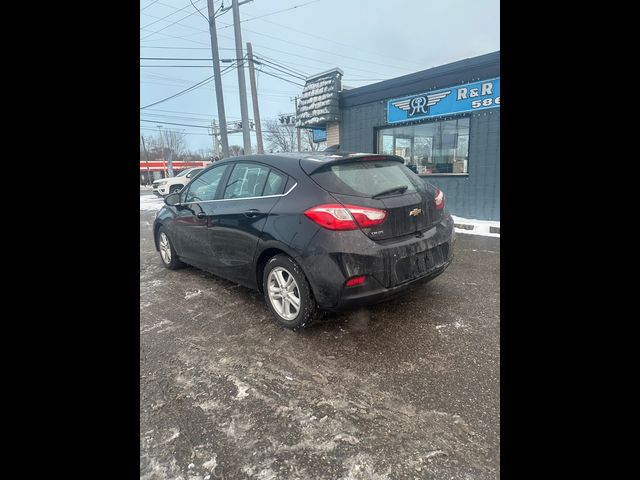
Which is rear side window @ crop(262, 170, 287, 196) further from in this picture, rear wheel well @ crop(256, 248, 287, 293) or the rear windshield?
rear wheel well @ crop(256, 248, 287, 293)

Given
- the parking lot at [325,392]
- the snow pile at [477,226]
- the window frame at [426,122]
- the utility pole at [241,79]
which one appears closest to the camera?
the parking lot at [325,392]

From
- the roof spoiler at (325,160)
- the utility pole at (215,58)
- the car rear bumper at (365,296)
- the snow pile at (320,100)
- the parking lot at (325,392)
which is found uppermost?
the utility pole at (215,58)

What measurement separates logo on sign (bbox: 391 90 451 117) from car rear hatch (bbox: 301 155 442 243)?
6.41 metres

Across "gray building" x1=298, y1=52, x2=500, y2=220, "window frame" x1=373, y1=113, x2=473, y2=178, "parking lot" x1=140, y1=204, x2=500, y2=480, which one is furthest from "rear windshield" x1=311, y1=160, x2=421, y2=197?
"window frame" x1=373, y1=113, x2=473, y2=178

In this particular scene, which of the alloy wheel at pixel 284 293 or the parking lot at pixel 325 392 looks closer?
Result: the parking lot at pixel 325 392

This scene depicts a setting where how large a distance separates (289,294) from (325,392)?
1.00 meters

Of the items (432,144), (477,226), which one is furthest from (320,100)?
(477,226)

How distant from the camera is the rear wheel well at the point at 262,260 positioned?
321 centimetres

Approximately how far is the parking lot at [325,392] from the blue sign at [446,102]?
19.4 ft

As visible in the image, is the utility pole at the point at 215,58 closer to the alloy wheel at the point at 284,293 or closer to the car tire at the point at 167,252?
the car tire at the point at 167,252

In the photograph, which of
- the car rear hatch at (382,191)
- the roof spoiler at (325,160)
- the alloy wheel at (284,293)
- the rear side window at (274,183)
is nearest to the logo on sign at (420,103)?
the car rear hatch at (382,191)
